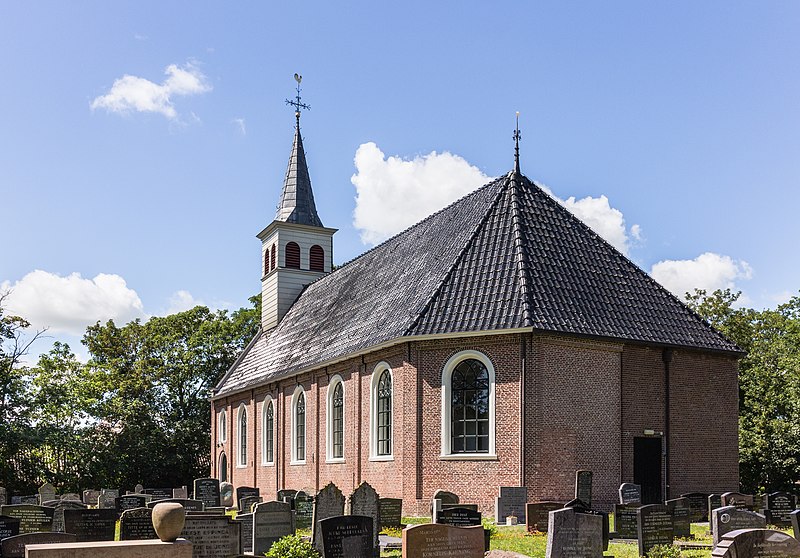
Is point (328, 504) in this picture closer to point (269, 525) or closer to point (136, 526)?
point (269, 525)

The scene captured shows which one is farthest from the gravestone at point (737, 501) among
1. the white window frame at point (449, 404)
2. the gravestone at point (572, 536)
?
the gravestone at point (572, 536)

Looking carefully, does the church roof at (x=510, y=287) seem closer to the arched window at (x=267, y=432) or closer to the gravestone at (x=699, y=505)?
the gravestone at (x=699, y=505)

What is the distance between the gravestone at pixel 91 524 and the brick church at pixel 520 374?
33.7 feet

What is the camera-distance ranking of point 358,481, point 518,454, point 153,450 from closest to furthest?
point 518,454
point 358,481
point 153,450

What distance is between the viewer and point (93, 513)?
1631 cm

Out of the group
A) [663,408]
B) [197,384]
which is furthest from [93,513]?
[197,384]

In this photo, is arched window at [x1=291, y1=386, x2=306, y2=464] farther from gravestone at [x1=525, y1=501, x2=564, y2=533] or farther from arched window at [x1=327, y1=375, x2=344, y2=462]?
gravestone at [x1=525, y1=501, x2=564, y2=533]

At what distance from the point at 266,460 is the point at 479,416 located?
15.6m

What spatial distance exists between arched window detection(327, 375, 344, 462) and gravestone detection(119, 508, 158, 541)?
1548 cm

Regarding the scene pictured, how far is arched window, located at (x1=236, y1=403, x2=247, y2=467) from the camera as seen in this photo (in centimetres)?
4103

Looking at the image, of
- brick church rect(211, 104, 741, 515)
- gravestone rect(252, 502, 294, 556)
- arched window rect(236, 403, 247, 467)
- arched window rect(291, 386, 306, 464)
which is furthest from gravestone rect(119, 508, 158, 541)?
arched window rect(236, 403, 247, 467)

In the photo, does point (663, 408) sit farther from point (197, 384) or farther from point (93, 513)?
point (197, 384)

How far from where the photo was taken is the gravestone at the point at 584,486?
23234mm

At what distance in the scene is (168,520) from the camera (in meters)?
9.79
